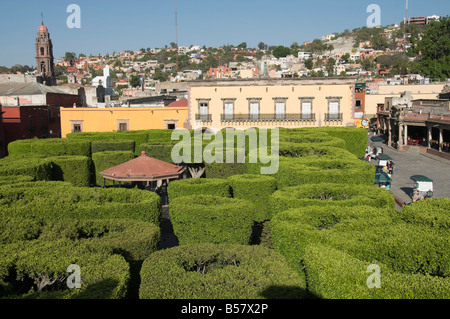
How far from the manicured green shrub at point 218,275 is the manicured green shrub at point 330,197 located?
3.49 m

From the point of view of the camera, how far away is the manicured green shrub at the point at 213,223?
11.3 m

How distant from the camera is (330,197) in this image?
13.1 m

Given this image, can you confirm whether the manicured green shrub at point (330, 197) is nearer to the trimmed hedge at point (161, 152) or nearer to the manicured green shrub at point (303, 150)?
the manicured green shrub at point (303, 150)

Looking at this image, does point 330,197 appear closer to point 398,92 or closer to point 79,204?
point 79,204

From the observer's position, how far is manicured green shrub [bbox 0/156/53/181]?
1786 centimetres

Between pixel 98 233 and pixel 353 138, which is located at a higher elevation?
pixel 353 138

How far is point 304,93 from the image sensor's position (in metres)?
37.2

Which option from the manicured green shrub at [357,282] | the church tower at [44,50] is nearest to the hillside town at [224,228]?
the manicured green shrub at [357,282]

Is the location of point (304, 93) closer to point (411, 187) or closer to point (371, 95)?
point (411, 187)

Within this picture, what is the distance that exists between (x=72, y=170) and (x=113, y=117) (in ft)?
62.2

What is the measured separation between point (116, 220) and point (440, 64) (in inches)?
2970

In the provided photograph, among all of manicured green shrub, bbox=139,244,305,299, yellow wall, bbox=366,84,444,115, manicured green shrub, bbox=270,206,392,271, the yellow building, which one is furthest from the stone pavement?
yellow wall, bbox=366,84,444,115

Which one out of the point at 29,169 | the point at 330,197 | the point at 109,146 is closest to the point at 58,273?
the point at 330,197

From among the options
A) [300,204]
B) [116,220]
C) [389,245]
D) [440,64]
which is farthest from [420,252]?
[440,64]
